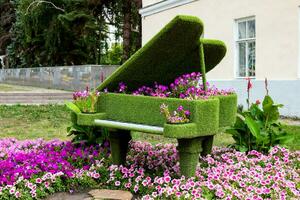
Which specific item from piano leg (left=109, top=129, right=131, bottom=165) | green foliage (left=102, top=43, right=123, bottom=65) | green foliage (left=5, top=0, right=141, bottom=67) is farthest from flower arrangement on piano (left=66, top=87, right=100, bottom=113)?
green foliage (left=102, top=43, right=123, bottom=65)

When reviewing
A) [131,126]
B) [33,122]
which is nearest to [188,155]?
[131,126]

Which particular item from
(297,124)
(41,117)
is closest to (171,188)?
(297,124)

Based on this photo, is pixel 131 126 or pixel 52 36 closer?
pixel 131 126

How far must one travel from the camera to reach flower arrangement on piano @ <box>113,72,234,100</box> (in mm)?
4750

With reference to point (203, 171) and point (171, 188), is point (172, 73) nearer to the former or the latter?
point (203, 171)

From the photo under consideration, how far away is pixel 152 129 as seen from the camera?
4.45 metres

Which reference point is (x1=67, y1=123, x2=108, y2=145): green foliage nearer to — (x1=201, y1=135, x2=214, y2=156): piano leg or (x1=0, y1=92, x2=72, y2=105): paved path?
(x1=201, y1=135, x2=214, y2=156): piano leg

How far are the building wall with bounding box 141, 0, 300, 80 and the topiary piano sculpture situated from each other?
21.6 ft

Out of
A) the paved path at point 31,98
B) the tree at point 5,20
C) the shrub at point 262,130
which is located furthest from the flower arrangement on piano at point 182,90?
the tree at point 5,20

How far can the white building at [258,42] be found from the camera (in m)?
11.4

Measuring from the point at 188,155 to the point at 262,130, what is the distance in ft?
5.92

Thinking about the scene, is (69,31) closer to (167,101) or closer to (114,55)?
(114,55)

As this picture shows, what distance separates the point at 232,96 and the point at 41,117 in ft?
25.3

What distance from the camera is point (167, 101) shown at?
4543 millimetres
